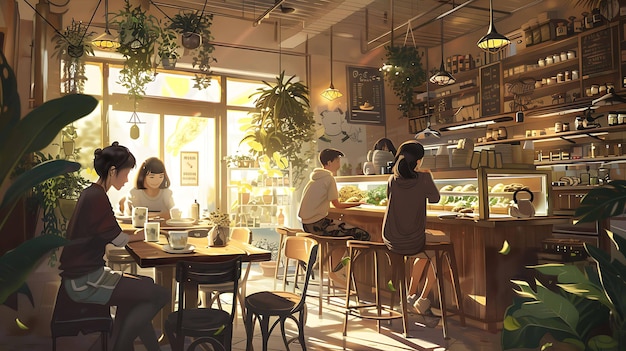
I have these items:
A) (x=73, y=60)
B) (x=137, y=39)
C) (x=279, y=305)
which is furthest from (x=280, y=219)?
(x=279, y=305)

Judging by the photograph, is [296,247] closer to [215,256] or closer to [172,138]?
[215,256]

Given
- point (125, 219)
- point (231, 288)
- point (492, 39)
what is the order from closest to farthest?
point (231, 288)
point (125, 219)
point (492, 39)

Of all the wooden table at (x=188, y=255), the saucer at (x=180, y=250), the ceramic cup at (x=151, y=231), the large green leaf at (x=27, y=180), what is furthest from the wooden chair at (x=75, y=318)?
the large green leaf at (x=27, y=180)

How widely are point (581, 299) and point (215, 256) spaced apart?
6.80 feet

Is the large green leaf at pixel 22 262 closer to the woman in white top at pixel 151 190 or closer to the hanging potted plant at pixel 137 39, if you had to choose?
the woman in white top at pixel 151 190

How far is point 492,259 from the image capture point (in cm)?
446

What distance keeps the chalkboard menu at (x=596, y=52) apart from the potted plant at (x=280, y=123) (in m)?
4.12

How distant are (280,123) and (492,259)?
14.5 ft

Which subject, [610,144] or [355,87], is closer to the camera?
[610,144]

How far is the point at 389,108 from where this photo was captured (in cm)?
1024

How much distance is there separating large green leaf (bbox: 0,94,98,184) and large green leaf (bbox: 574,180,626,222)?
5.99 feet

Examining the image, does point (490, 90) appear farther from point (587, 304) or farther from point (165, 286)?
point (587, 304)

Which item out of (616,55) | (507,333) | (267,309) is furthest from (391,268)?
(616,55)

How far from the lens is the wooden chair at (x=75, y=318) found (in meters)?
2.98
